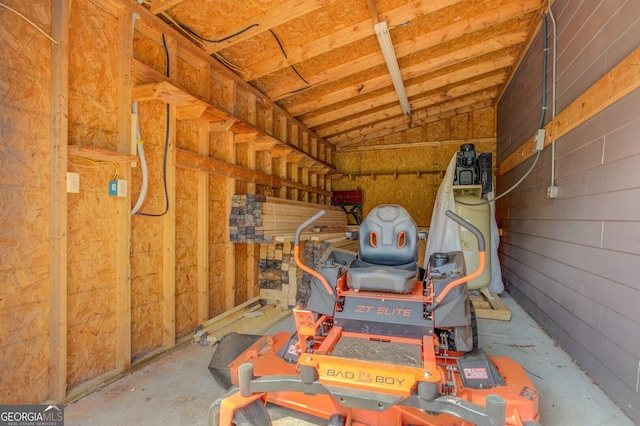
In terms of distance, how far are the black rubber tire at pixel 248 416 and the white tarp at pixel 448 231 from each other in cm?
388

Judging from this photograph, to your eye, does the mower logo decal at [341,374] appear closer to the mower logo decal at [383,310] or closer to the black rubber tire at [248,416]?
the black rubber tire at [248,416]

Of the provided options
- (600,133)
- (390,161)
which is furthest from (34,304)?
(390,161)

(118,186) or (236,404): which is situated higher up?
(118,186)

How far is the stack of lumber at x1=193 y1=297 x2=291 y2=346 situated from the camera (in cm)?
356

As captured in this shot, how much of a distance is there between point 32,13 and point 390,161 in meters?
7.04

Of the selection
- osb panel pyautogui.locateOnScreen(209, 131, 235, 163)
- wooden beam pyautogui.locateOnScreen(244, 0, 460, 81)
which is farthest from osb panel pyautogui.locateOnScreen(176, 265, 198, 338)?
wooden beam pyautogui.locateOnScreen(244, 0, 460, 81)

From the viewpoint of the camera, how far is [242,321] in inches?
158

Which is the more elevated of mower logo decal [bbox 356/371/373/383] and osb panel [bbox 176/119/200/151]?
osb panel [bbox 176/119/200/151]

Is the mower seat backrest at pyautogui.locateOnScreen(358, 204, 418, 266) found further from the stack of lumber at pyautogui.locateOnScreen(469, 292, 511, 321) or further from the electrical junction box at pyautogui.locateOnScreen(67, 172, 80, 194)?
the electrical junction box at pyautogui.locateOnScreen(67, 172, 80, 194)

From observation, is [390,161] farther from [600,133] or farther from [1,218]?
[1,218]

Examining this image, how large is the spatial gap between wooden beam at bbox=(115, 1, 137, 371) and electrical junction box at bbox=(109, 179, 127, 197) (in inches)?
2.3

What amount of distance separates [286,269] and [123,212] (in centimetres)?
226

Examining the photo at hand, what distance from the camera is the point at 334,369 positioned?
1.70m

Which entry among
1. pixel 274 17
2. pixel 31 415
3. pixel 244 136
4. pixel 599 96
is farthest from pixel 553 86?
pixel 31 415
